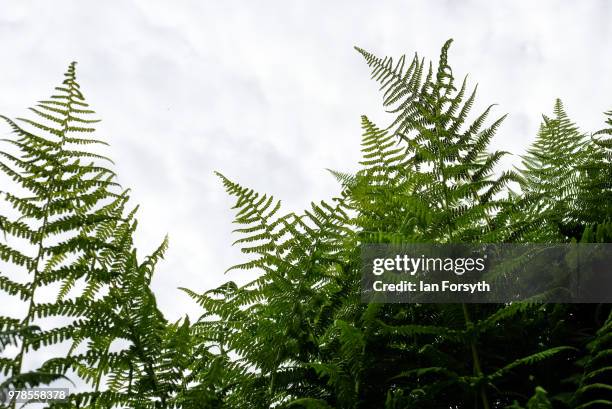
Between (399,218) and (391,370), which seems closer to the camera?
(391,370)

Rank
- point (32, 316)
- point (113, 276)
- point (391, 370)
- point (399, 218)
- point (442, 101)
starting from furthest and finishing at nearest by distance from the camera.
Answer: point (442, 101) → point (399, 218) → point (391, 370) → point (113, 276) → point (32, 316)

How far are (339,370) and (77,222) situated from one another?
104 cm

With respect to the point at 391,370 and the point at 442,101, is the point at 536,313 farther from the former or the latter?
the point at 442,101

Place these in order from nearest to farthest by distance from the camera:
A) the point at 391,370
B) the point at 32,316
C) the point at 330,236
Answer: the point at 32,316, the point at 391,370, the point at 330,236

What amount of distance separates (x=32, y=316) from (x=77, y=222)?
37 centimetres

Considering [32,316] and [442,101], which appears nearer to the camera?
[32,316]

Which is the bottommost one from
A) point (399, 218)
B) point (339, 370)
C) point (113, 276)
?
point (339, 370)

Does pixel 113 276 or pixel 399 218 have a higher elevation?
pixel 399 218

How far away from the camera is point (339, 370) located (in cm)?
205

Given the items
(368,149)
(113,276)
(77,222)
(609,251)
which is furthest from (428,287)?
(77,222)

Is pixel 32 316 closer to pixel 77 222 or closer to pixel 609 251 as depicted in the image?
pixel 77 222

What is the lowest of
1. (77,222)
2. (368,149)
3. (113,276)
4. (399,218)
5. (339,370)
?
(339,370)

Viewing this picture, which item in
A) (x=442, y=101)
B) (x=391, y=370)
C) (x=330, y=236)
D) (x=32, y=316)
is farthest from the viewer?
(x=442, y=101)

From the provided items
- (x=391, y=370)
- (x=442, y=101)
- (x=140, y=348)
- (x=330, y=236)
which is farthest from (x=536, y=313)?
(x=140, y=348)
